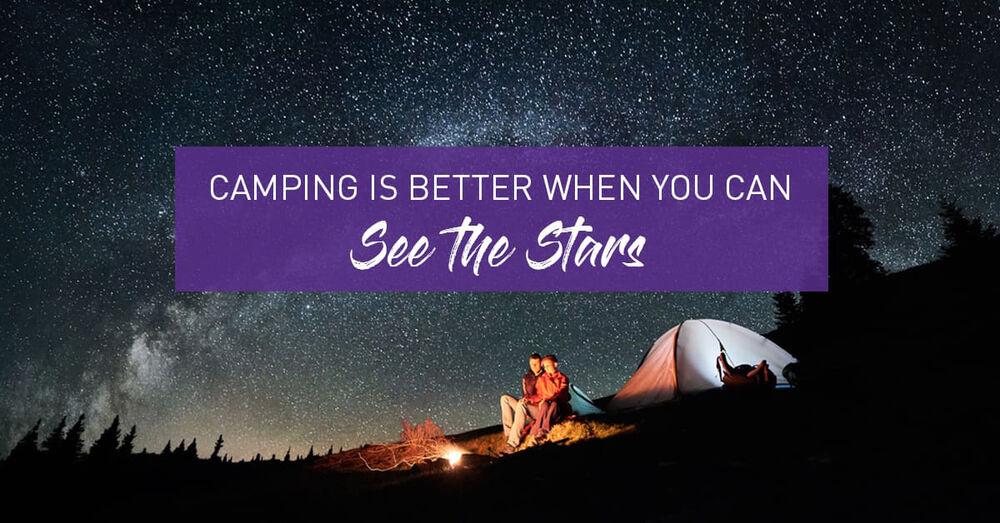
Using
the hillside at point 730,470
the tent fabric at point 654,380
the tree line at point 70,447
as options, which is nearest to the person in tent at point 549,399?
the hillside at point 730,470

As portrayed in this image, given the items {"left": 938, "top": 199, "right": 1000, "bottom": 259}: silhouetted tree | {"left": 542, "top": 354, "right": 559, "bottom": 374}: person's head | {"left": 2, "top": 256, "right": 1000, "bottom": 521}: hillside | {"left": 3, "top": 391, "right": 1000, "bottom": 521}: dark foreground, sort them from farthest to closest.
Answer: {"left": 938, "top": 199, "right": 1000, "bottom": 259}: silhouetted tree
{"left": 542, "top": 354, "right": 559, "bottom": 374}: person's head
{"left": 2, "top": 256, "right": 1000, "bottom": 521}: hillside
{"left": 3, "top": 391, "right": 1000, "bottom": 521}: dark foreground

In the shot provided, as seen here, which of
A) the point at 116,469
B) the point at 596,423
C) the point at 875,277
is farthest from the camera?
the point at 116,469

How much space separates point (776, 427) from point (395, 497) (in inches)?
197

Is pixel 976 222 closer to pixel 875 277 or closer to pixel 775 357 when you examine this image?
pixel 875 277

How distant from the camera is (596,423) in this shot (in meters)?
8.64

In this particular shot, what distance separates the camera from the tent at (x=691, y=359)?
10609 mm

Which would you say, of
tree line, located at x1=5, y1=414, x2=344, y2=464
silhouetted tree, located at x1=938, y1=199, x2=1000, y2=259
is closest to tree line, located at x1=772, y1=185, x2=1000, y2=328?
silhouetted tree, located at x1=938, y1=199, x2=1000, y2=259

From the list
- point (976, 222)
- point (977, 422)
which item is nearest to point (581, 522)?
point (977, 422)

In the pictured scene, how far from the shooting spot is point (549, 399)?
8.78 meters

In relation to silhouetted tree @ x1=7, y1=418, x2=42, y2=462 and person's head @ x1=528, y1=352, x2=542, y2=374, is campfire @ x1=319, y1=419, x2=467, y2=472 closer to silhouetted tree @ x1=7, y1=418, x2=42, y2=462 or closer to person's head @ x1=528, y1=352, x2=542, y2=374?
person's head @ x1=528, y1=352, x2=542, y2=374

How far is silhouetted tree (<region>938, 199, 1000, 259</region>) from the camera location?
90.9 ft

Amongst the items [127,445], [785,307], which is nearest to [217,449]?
[127,445]

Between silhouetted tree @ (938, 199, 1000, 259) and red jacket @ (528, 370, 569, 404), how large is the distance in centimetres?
2942

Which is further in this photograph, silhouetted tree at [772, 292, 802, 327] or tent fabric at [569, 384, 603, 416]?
silhouetted tree at [772, 292, 802, 327]
